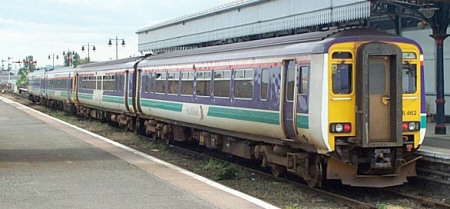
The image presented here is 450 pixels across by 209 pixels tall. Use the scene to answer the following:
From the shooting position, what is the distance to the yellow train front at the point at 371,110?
11.0m

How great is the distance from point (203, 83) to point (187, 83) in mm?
1290

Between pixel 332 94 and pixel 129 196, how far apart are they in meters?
3.73

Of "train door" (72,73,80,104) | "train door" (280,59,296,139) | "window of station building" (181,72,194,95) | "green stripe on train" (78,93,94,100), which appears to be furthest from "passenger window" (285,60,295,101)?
"train door" (72,73,80,104)

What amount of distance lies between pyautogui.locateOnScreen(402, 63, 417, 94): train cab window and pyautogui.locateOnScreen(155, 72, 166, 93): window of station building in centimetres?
919

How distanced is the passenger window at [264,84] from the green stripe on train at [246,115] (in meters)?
0.34

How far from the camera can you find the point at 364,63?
10992 millimetres

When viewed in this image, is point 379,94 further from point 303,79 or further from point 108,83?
point 108,83

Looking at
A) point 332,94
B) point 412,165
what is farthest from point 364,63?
point 412,165

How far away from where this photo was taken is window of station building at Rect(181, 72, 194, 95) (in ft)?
56.2

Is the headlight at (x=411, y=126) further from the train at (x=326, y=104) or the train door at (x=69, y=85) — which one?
the train door at (x=69, y=85)

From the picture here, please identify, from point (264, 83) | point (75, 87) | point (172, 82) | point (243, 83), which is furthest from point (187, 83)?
point (75, 87)

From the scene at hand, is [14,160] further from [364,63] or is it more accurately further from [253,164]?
[364,63]

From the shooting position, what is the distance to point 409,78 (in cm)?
1171

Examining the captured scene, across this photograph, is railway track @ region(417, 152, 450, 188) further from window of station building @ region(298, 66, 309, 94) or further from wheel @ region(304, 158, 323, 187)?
window of station building @ region(298, 66, 309, 94)
